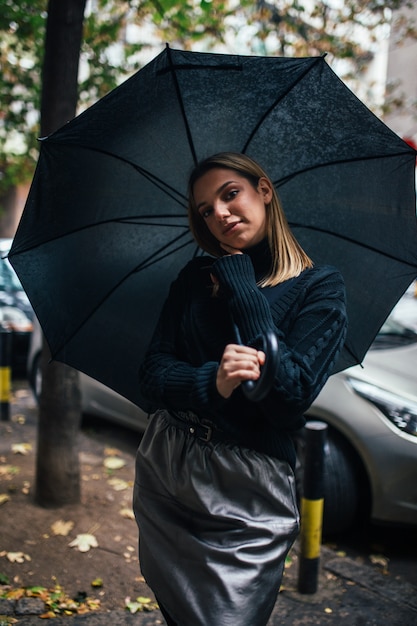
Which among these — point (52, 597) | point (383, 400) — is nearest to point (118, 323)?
point (52, 597)

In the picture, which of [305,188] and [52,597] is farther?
[52,597]

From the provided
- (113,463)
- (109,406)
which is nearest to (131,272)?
(113,463)

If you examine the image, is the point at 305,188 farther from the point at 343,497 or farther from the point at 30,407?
the point at 30,407

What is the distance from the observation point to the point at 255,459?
75.5 inches

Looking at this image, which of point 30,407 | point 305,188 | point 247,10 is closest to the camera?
point 305,188

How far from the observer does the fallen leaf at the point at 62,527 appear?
151 inches

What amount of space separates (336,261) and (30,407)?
17.5 ft

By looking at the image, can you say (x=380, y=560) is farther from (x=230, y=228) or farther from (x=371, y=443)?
(x=230, y=228)

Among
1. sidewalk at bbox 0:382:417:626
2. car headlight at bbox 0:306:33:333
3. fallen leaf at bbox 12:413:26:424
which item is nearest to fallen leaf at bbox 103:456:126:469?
sidewalk at bbox 0:382:417:626

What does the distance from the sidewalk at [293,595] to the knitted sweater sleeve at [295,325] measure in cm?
184

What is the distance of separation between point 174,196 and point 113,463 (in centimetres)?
326

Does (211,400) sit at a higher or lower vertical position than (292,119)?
lower

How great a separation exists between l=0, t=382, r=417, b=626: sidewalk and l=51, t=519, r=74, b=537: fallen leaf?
2.4 inches

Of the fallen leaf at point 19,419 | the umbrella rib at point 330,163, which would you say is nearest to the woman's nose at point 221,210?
the umbrella rib at point 330,163
